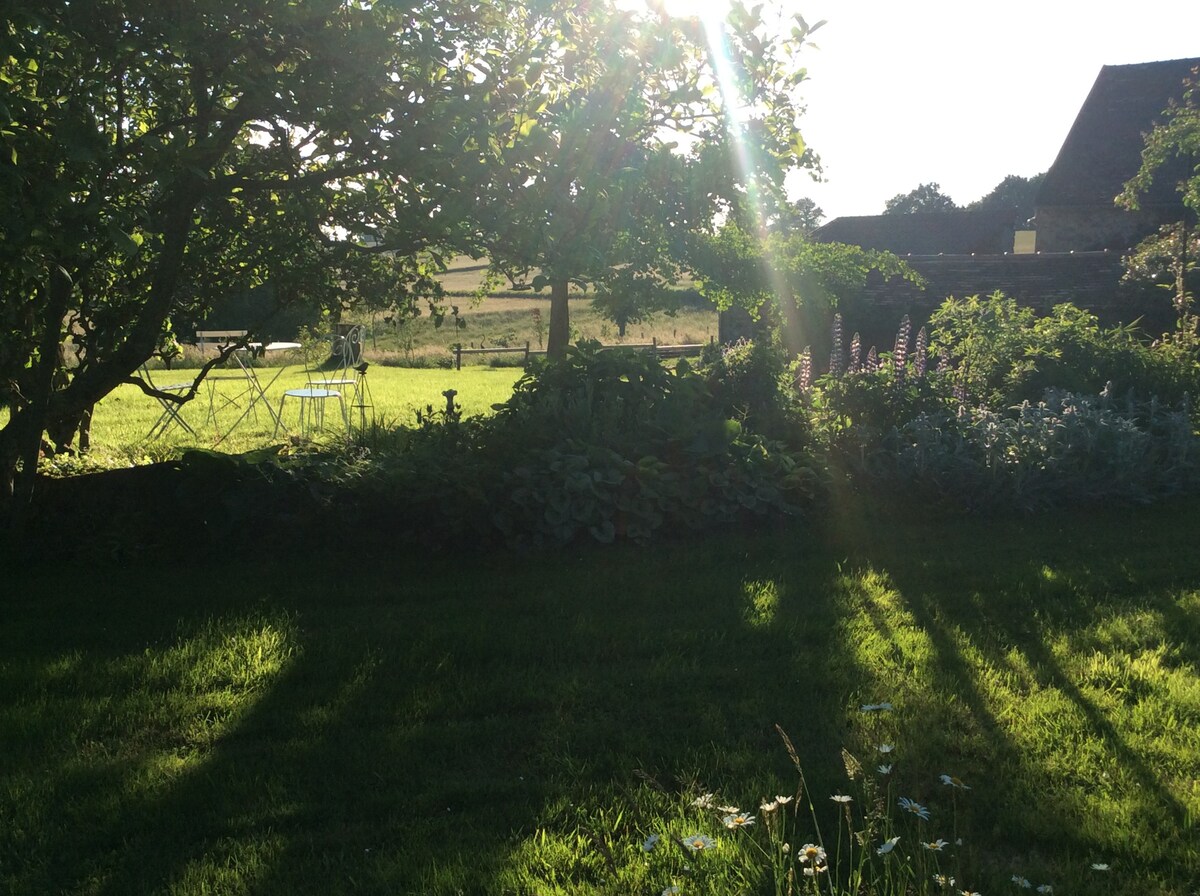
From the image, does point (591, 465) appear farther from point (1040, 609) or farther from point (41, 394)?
point (41, 394)

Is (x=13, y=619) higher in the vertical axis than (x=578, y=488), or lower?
lower

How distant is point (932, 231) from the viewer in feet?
129

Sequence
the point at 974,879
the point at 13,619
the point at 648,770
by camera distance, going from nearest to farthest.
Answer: the point at 974,879 < the point at 648,770 < the point at 13,619

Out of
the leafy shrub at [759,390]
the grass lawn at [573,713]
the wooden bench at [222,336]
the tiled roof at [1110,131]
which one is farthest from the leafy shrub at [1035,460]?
the tiled roof at [1110,131]

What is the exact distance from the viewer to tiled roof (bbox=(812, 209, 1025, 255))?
117 ft

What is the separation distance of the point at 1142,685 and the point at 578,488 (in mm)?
3123

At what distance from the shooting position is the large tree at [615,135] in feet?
17.3

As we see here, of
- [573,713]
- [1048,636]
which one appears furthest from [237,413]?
[1048,636]

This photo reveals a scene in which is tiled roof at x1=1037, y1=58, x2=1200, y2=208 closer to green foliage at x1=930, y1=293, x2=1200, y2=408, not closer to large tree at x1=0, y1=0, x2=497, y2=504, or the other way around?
green foliage at x1=930, y1=293, x2=1200, y2=408

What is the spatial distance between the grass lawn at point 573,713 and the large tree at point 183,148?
5.37 ft

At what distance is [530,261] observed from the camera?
5.62m

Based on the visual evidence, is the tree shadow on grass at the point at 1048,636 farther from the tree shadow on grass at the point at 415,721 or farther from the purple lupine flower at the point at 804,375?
the purple lupine flower at the point at 804,375

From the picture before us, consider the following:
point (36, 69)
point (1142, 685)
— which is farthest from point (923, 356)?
point (36, 69)

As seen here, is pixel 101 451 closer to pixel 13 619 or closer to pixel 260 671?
pixel 13 619
